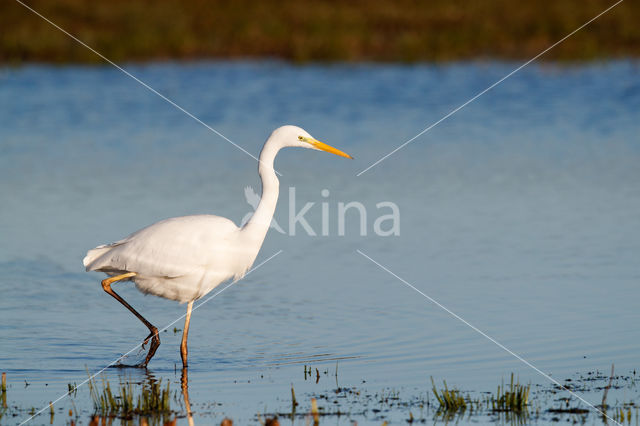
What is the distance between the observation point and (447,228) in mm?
12188

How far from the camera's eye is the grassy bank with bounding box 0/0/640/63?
29359mm

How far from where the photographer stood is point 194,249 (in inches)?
323

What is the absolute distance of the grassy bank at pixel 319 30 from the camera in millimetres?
29359

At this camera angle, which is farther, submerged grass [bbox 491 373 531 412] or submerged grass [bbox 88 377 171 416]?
submerged grass [bbox 88 377 171 416]

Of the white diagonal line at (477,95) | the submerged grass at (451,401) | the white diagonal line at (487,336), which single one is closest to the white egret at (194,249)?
the white diagonal line at (487,336)

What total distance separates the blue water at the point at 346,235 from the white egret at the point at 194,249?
2.09ft

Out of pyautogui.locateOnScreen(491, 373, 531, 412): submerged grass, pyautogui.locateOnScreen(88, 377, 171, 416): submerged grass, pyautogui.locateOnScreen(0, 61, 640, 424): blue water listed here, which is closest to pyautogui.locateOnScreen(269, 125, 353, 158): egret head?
→ pyautogui.locateOnScreen(0, 61, 640, 424): blue water

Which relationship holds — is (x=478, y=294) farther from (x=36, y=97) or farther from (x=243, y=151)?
(x=36, y=97)

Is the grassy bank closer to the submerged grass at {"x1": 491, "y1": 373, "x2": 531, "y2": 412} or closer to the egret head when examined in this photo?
the egret head

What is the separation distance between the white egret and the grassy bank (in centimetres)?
2076

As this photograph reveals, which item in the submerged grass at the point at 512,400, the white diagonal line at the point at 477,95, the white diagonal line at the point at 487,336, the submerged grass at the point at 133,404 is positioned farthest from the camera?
the white diagonal line at the point at 477,95

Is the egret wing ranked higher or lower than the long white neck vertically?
lower

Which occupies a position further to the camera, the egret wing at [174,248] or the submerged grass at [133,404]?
the egret wing at [174,248]

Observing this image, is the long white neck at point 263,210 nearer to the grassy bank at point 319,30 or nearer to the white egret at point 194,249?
the white egret at point 194,249
